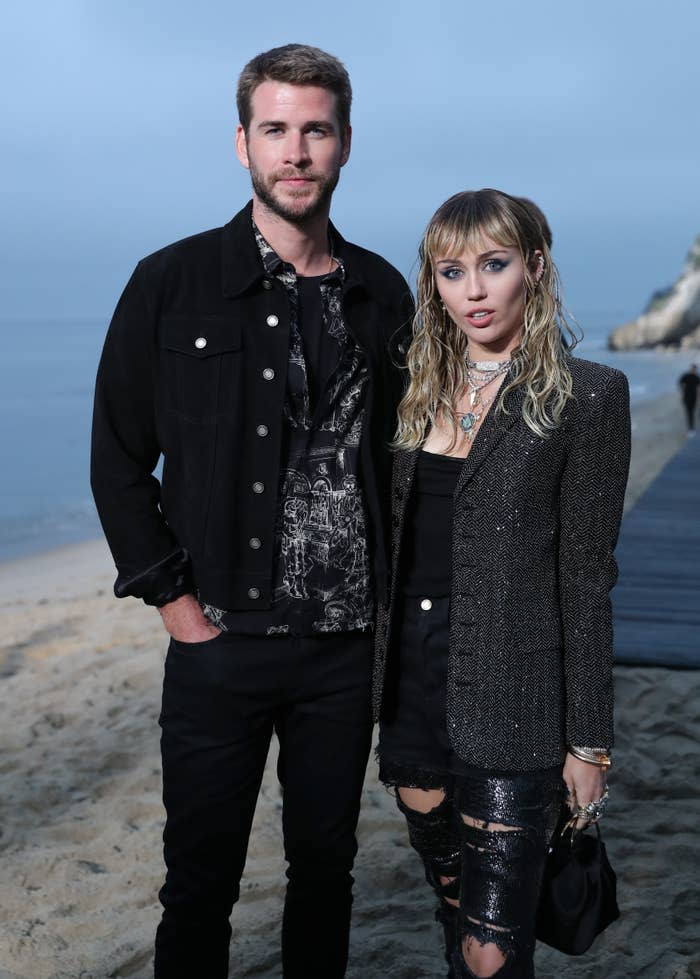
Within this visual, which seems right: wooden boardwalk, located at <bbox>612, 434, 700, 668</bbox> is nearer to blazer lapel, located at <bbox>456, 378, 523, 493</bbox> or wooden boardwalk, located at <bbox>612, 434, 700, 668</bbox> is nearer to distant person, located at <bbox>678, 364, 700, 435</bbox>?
blazer lapel, located at <bbox>456, 378, 523, 493</bbox>

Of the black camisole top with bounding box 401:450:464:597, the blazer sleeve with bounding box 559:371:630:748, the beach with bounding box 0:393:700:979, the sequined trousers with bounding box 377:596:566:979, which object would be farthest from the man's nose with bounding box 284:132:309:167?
the beach with bounding box 0:393:700:979

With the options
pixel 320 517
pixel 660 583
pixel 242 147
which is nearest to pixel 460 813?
pixel 320 517

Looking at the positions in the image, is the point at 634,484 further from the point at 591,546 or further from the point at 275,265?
the point at 591,546

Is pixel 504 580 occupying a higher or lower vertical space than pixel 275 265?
lower

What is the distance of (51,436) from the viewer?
27.2 meters

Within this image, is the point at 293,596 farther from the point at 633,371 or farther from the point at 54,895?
the point at 633,371

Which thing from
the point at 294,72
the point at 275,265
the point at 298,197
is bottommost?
the point at 275,265

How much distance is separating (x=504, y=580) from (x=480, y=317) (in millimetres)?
589

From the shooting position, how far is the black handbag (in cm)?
261

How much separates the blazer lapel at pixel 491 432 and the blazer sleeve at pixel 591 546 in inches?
5.5

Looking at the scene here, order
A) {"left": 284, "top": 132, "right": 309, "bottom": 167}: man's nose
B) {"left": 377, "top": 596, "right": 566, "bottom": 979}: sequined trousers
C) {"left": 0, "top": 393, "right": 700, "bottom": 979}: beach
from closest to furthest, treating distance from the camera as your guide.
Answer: {"left": 377, "top": 596, "right": 566, "bottom": 979}: sequined trousers < {"left": 284, "top": 132, "right": 309, "bottom": 167}: man's nose < {"left": 0, "top": 393, "right": 700, "bottom": 979}: beach

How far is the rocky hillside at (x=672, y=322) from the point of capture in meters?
59.1

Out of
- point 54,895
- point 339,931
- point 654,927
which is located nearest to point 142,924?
point 54,895

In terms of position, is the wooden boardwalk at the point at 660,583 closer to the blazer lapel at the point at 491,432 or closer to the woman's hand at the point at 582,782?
the woman's hand at the point at 582,782
